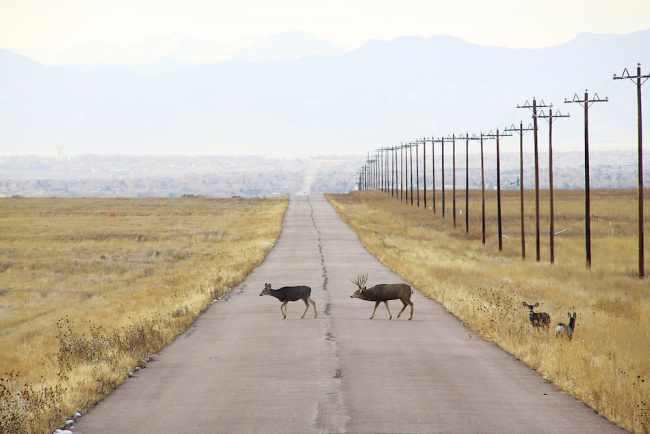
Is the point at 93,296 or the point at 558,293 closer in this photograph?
the point at 558,293

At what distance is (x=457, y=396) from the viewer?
376 inches

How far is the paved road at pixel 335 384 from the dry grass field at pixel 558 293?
0.50 meters

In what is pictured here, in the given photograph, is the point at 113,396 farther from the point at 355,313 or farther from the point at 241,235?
the point at 241,235

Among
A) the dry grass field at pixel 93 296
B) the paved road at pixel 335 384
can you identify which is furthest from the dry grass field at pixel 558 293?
the dry grass field at pixel 93 296

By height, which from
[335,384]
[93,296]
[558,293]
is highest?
[335,384]

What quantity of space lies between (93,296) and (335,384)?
2119 centimetres

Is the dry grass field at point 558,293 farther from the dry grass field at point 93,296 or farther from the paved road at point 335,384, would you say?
the dry grass field at point 93,296

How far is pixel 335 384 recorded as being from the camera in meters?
10.1

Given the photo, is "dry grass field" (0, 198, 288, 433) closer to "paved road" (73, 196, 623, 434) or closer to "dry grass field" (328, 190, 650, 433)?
"paved road" (73, 196, 623, 434)

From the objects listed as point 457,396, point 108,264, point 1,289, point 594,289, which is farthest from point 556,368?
point 108,264

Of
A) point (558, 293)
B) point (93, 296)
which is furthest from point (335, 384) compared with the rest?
point (93, 296)

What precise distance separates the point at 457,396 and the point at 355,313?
8.36 m

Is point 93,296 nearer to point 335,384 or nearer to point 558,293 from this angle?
point 558,293

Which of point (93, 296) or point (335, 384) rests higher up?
point (335, 384)
